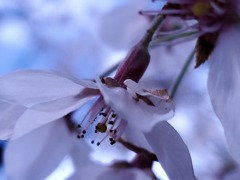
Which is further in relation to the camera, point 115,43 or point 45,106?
point 115,43

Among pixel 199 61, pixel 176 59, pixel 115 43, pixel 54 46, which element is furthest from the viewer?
pixel 54 46

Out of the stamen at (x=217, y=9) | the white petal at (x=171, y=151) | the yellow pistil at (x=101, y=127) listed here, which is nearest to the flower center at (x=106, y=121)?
the yellow pistil at (x=101, y=127)

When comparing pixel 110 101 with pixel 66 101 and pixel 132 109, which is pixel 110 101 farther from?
pixel 66 101

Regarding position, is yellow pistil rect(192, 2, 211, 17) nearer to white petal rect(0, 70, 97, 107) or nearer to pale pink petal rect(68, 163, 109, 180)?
white petal rect(0, 70, 97, 107)

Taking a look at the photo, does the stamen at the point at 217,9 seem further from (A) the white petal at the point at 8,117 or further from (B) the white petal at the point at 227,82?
(A) the white petal at the point at 8,117

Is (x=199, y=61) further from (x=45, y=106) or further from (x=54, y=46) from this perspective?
(x=54, y=46)

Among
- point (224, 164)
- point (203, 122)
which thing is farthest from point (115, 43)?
point (203, 122)
